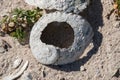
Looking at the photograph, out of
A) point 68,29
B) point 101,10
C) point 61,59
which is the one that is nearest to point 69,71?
point 61,59

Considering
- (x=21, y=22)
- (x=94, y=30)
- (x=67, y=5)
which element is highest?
(x=67, y=5)

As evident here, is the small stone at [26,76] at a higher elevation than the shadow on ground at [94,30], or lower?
lower

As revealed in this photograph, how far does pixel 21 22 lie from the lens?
3.69m

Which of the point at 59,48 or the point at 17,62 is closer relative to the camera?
the point at 59,48

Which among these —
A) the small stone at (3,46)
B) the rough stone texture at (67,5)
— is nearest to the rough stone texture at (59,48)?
the rough stone texture at (67,5)

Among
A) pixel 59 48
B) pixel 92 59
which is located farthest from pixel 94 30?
pixel 59 48

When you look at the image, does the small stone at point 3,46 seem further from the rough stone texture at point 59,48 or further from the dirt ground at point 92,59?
the rough stone texture at point 59,48

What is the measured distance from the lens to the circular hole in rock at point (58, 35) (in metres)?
3.71

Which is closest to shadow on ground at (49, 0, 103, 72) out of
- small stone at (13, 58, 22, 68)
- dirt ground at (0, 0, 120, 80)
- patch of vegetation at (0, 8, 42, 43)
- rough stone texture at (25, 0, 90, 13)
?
dirt ground at (0, 0, 120, 80)

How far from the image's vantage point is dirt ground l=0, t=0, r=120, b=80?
3598 millimetres

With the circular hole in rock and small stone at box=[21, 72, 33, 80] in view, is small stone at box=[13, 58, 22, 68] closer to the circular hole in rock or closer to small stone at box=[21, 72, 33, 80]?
small stone at box=[21, 72, 33, 80]

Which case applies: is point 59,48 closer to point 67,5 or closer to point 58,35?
point 58,35

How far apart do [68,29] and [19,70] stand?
21.8 inches

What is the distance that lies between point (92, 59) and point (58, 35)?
370 millimetres
